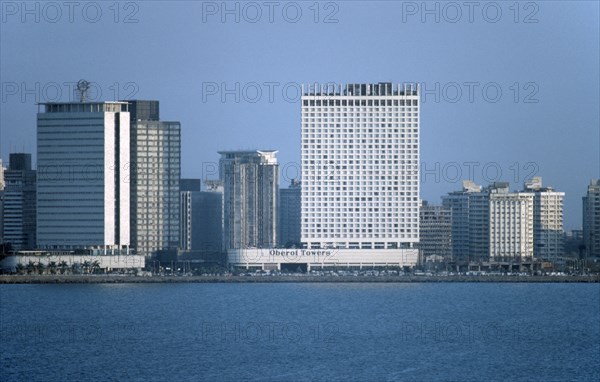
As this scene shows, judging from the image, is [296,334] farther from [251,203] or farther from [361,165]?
[251,203]

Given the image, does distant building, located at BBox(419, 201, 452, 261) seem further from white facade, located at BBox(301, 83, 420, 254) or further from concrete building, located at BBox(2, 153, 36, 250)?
concrete building, located at BBox(2, 153, 36, 250)

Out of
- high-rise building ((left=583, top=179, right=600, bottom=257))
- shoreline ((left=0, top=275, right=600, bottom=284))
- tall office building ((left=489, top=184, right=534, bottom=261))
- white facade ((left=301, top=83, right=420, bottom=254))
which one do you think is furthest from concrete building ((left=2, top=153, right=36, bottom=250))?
high-rise building ((left=583, top=179, right=600, bottom=257))

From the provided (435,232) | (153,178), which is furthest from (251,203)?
(435,232)

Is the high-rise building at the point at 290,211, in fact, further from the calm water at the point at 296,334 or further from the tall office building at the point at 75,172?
the calm water at the point at 296,334

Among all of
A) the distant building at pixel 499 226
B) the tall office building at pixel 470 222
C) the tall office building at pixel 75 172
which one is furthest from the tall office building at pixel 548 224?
the tall office building at pixel 75 172

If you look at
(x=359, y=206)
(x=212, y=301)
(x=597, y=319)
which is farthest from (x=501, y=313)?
(x=359, y=206)

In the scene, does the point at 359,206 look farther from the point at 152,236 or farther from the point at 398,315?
the point at 398,315
